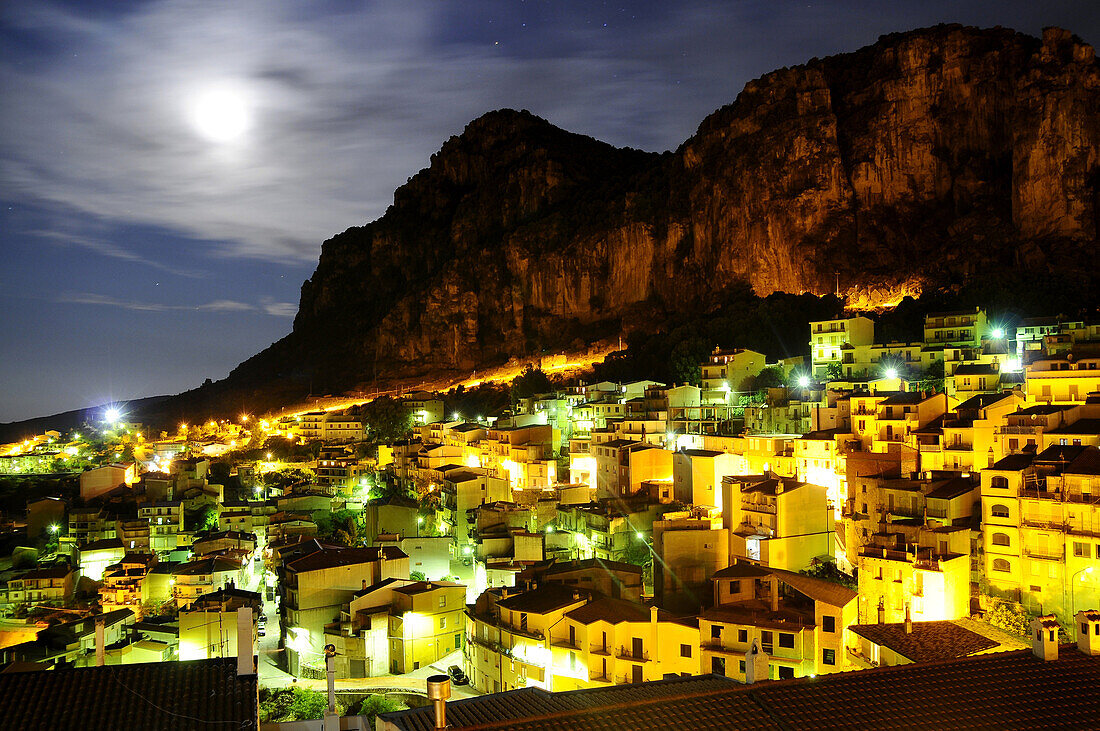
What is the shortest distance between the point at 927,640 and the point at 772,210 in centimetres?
6621

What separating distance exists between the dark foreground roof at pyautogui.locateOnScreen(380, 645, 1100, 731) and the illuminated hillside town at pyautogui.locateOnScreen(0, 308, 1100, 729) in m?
0.22

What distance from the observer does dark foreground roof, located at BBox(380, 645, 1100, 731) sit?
9.94 m

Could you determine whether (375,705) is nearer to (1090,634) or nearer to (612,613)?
(612,613)

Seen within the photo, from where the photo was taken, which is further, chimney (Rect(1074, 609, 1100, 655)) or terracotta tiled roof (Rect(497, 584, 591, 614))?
terracotta tiled roof (Rect(497, 584, 591, 614))

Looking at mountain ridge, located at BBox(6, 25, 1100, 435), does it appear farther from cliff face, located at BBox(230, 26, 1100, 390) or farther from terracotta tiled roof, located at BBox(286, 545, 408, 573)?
terracotta tiled roof, located at BBox(286, 545, 408, 573)

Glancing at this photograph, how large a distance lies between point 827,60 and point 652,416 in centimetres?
5994

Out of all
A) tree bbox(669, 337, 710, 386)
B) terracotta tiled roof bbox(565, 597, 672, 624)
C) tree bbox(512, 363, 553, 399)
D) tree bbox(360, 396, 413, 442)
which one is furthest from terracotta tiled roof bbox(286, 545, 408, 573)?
tree bbox(360, 396, 413, 442)

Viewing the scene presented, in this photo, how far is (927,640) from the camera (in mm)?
19234

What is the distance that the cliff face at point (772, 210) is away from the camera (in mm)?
66938

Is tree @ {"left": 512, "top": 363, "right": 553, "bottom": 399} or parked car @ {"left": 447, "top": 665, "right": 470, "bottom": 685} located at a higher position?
tree @ {"left": 512, "top": 363, "right": 553, "bottom": 399}

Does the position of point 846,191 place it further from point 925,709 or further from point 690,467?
point 925,709

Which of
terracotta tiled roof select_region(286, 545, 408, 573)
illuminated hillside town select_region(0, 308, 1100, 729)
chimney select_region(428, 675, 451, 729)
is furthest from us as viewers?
terracotta tiled roof select_region(286, 545, 408, 573)

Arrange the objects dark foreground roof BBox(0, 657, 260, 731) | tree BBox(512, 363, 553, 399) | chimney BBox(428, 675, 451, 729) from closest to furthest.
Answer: dark foreground roof BBox(0, 657, 260, 731) < chimney BBox(428, 675, 451, 729) < tree BBox(512, 363, 553, 399)

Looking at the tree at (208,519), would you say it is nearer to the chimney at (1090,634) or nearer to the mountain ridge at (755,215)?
the chimney at (1090,634)
